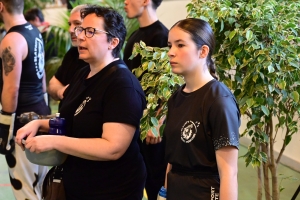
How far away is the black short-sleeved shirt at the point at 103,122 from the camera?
1.62m

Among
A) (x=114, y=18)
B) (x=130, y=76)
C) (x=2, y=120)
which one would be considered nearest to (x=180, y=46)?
→ (x=130, y=76)

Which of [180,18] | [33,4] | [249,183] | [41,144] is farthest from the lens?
[33,4]

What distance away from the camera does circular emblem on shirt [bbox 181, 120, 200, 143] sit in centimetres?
138

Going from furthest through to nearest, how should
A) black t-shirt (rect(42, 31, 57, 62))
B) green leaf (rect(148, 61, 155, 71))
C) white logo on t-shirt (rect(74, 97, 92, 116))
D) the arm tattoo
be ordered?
black t-shirt (rect(42, 31, 57, 62)) → the arm tattoo → green leaf (rect(148, 61, 155, 71)) → white logo on t-shirt (rect(74, 97, 92, 116))

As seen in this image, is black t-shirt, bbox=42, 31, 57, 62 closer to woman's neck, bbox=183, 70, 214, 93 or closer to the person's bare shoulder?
the person's bare shoulder

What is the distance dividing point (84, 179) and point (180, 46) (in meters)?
0.67

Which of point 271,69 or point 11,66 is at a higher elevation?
point 271,69

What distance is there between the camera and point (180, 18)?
5.94 meters

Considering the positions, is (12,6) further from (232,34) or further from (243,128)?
(243,128)

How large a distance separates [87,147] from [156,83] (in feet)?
1.76

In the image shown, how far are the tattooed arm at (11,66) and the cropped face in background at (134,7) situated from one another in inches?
26.7

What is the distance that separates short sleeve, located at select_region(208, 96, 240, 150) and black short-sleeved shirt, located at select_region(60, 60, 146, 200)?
14.9 inches

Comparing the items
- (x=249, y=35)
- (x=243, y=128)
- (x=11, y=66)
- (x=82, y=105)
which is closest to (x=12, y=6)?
(x=11, y=66)

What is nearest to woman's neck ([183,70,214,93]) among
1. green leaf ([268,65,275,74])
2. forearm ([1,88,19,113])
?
green leaf ([268,65,275,74])
